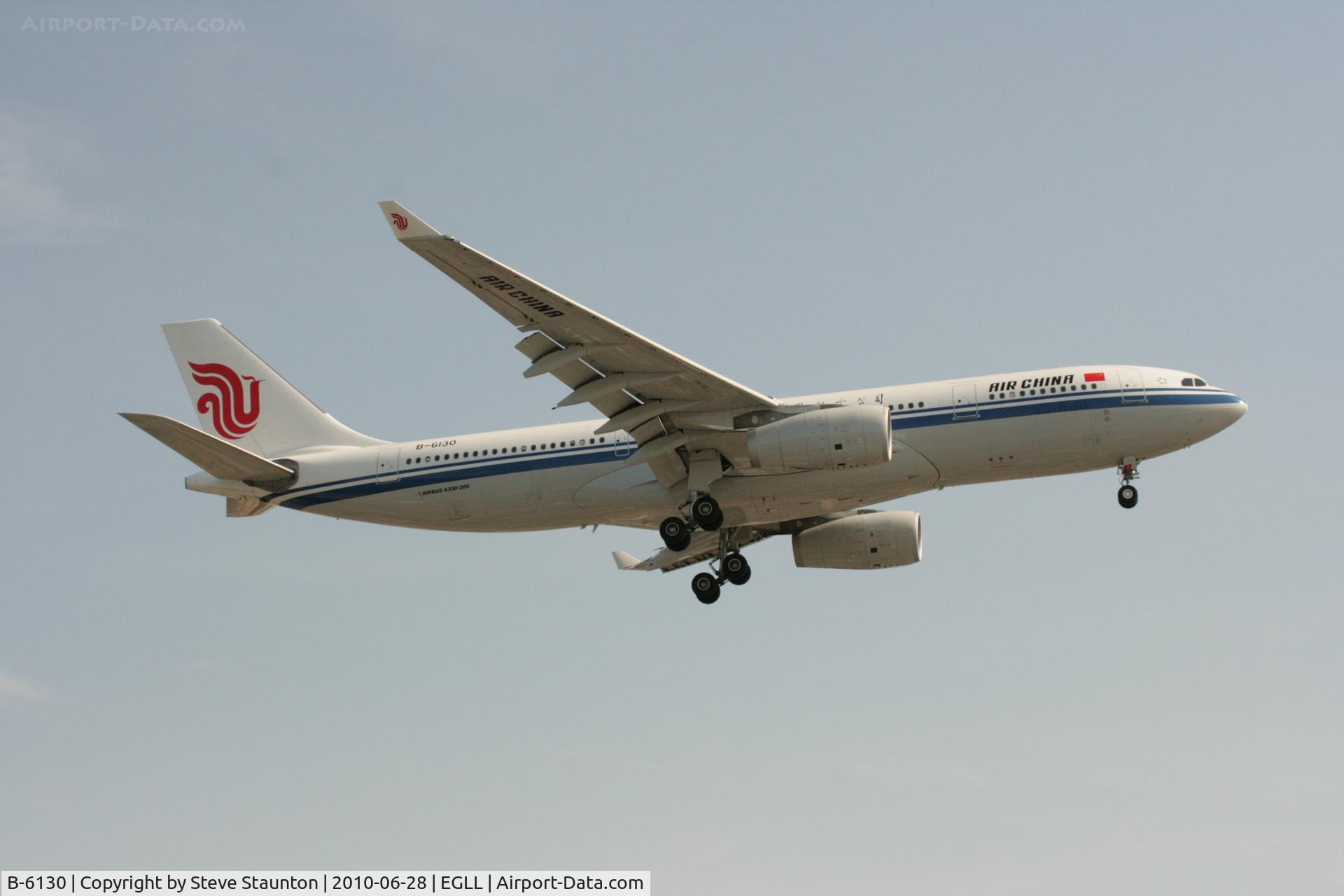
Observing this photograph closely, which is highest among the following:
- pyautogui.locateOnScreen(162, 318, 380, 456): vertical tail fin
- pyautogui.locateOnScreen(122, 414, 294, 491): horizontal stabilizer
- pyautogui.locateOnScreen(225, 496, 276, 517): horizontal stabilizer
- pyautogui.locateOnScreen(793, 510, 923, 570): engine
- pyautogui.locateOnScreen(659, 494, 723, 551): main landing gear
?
pyautogui.locateOnScreen(162, 318, 380, 456): vertical tail fin

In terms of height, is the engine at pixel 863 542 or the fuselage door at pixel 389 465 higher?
the fuselage door at pixel 389 465

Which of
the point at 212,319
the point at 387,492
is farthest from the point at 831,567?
the point at 212,319

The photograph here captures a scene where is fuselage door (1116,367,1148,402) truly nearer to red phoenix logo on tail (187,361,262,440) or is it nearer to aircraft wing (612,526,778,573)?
aircraft wing (612,526,778,573)

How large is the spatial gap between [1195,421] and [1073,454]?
9.75ft

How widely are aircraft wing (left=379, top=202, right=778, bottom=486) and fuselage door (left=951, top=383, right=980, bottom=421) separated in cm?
428

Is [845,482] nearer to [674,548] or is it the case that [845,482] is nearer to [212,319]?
[674,548]

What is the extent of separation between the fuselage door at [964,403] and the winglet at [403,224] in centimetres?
1332

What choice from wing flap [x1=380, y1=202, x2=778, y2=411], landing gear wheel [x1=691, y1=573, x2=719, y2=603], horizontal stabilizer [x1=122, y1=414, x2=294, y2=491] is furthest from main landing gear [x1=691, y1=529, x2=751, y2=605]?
→ horizontal stabilizer [x1=122, y1=414, x2=294, y2=491]

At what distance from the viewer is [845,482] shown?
113 feet

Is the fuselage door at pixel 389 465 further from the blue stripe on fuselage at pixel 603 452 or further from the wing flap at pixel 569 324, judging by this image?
the wing flap at pixel 569 324

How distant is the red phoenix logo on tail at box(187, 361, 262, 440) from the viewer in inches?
1604

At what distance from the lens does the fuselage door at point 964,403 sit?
34.0 metres

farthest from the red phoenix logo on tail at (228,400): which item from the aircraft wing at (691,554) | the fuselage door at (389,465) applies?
the aircraft wing at (691,554)

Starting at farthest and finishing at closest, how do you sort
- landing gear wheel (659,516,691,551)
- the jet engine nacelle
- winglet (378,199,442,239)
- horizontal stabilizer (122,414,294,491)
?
landing gear wheel (659,516,691,551) → horizontal stabilizer (122,414,294,491) → the jet engine nacelle → winglet (378,199,442,239)
